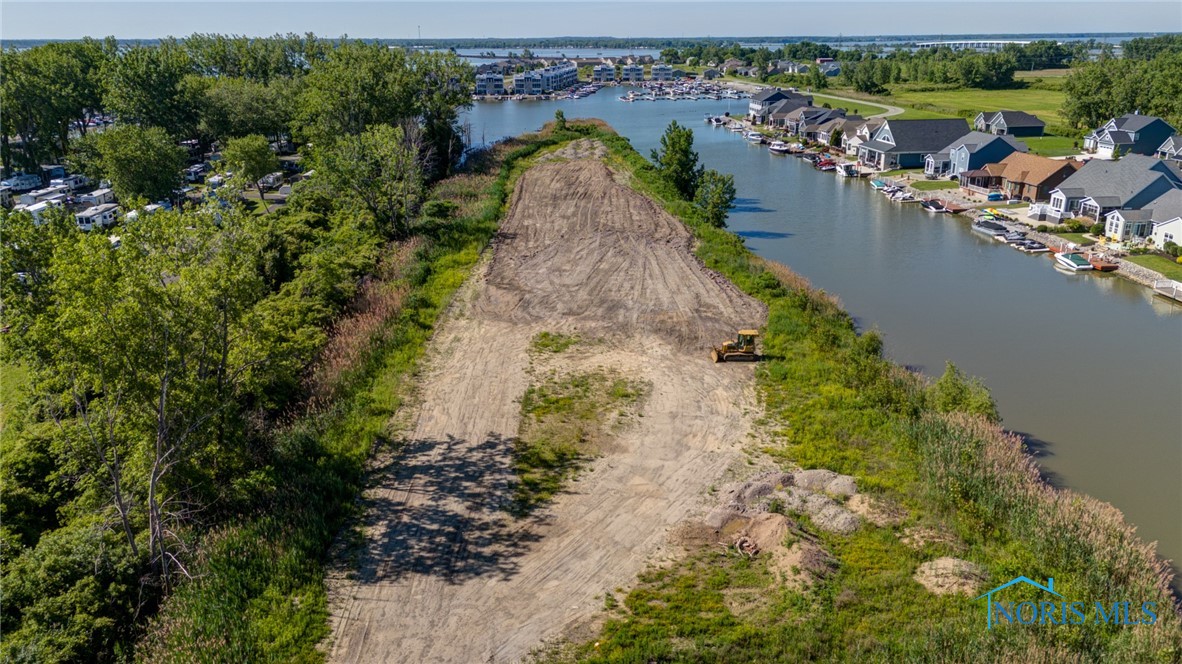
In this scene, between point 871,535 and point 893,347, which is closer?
point 871,535

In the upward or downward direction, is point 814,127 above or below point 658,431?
above

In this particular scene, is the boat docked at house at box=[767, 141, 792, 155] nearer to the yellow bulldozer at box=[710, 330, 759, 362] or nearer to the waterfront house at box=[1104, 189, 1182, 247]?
the waterfront house at box=[1104, 189, 1182, 247]

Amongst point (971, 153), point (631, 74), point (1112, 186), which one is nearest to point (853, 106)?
point (971, 153)

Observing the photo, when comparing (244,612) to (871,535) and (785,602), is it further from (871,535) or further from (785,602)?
(871,535)

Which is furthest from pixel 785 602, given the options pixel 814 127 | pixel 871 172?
pixel 814 127

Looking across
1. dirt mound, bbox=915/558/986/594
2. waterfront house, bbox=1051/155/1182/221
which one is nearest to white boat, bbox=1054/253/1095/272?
waterfront house, bbox=1051/155/1182/221
